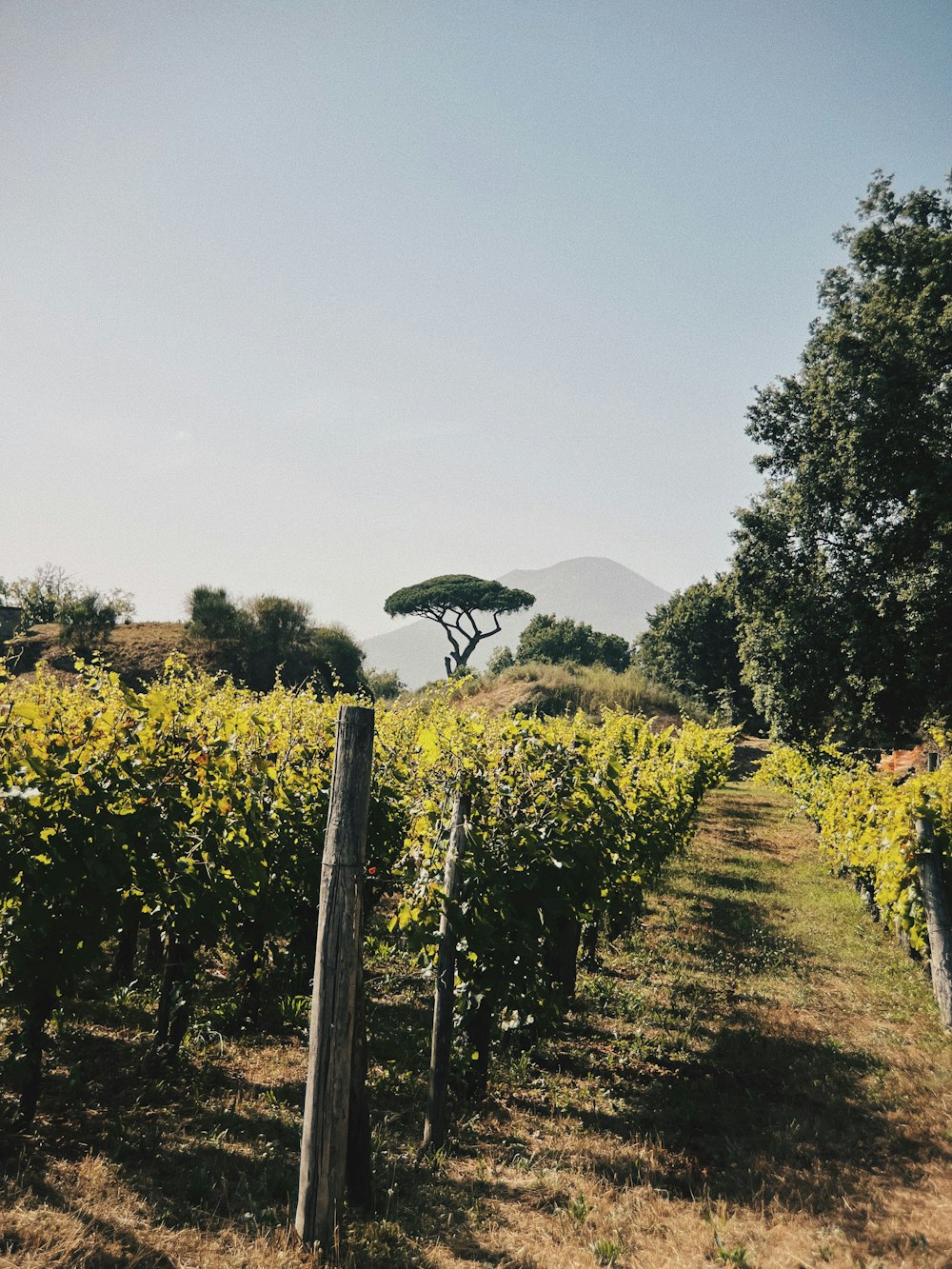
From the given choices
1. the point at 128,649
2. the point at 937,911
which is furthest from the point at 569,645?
the point at 937,911

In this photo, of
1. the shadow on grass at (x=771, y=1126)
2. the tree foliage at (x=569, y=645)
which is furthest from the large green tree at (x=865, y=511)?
the tree foliage at (x=569, y=645)

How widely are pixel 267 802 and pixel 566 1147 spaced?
3.11 meters

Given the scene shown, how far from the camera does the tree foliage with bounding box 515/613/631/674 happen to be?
67250 millimetres

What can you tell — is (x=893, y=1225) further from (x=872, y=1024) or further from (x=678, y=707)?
(x=678, y=707)

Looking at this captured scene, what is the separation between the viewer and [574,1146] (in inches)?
173

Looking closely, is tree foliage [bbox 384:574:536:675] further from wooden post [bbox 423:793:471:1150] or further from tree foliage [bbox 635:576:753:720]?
wooden post [bbox 423:793:471:1150]

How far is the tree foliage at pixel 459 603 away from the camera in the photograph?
62938 millimetres

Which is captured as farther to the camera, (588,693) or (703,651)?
(703,651)

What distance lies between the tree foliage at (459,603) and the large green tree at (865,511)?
137 feet

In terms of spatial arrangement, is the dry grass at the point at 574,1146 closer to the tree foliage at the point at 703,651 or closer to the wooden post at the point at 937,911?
the wooden post at the point at 937,911

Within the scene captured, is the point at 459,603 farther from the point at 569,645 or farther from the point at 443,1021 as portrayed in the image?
the point at 443,1021

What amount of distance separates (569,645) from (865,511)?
1918 inches

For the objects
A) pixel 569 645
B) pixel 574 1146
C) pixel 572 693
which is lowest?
pixel 574 1146

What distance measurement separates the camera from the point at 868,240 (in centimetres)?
2072
